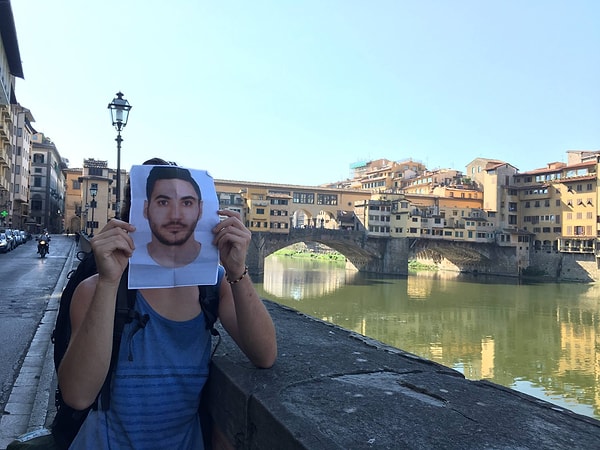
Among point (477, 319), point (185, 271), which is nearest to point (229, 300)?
point (185, 271)

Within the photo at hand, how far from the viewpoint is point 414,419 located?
1372mm

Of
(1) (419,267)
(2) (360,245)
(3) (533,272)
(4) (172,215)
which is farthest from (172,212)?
A: (1) (419,267)

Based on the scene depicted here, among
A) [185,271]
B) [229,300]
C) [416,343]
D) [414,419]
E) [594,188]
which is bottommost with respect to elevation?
[416,343]

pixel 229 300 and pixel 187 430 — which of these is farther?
pixel 229 300

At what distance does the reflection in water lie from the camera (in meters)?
15.1

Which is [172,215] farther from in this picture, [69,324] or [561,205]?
[561,205]

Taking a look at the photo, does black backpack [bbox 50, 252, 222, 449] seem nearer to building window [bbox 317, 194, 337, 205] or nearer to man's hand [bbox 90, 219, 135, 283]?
man's hand [bbox 90, 219, 135, 283]

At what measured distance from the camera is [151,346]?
153cm

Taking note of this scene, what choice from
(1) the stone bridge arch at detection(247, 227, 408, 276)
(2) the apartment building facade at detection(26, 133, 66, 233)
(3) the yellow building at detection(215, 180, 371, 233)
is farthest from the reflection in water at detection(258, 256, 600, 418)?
(2) the apartment building facade at detection(26, 133, 66, 233)

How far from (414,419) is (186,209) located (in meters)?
0.91

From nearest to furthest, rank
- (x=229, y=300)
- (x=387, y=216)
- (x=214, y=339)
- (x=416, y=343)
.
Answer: (x=229, y=300), (x=214, y=339), (x=416, y=343), (x=387, y=216)

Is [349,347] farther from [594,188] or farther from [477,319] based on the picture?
[594,188]

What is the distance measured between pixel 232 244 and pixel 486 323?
81.3ft

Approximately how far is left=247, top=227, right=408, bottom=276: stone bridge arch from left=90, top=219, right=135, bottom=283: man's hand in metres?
43.8
